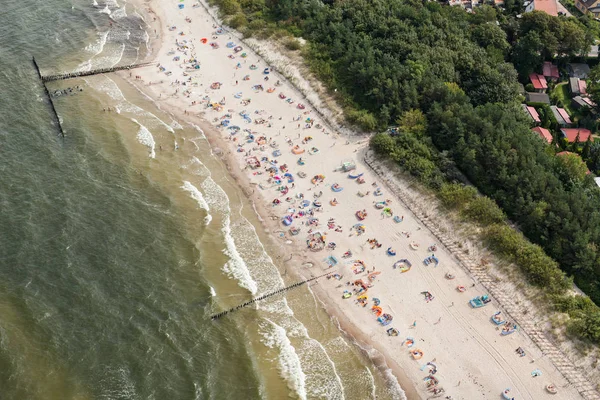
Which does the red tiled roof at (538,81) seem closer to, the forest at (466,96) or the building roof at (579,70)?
the forest at (466,96)

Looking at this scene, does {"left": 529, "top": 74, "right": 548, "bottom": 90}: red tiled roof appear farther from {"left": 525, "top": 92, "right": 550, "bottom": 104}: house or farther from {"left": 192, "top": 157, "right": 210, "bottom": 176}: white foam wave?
{"left": 192, "top": 157, "right": 210, "bottom": 176}: white foam wave

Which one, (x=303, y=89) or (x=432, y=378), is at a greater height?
(x=303, y=89)

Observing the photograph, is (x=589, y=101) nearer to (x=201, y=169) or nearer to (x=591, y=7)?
(x=591, y=7)

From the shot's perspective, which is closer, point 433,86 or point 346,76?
point 433,86

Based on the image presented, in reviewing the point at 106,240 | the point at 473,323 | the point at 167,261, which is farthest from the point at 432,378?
the point at 106,240

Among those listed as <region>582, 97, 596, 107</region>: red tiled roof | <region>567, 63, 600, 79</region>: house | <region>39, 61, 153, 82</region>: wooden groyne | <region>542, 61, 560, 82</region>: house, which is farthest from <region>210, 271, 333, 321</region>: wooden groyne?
<region>567, 63, 600, 79</region>: house

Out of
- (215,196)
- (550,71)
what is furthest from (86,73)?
(550,71)

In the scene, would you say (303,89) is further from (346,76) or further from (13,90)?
(13,90)
